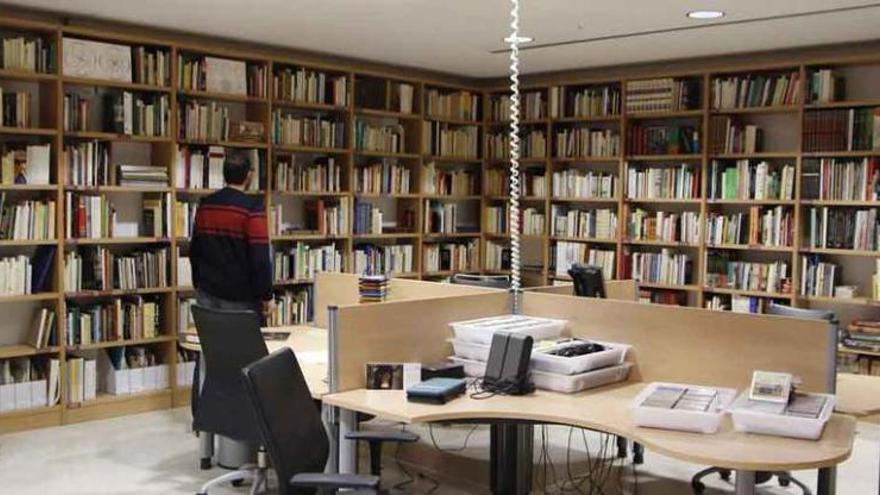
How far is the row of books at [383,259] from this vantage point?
23.8 feet

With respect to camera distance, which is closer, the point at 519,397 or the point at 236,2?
the point at 519,397

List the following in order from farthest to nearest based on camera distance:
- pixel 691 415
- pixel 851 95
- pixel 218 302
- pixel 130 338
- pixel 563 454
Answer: pixel 851 95
pixel 130 338
pixel 563 454
pixel 218 302
pixel 691 415

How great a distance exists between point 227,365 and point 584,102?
476 cm

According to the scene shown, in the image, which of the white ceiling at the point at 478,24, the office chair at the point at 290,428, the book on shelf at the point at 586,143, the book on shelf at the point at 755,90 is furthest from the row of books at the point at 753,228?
the office chair at the point at 290,428

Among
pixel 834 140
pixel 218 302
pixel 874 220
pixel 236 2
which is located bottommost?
pixel 218 302

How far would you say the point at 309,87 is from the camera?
22.3 ft

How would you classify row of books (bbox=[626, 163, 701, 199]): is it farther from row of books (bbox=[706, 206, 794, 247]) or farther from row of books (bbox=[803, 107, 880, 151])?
row of books (bbox=[803, 107, 880, 151])

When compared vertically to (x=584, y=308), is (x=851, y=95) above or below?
above

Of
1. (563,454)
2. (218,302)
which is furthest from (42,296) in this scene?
(563,454)

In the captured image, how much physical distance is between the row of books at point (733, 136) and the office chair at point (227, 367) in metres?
4.41

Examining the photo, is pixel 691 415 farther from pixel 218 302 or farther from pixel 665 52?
pixel 665 52

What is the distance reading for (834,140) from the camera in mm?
6203

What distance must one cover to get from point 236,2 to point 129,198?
168 cm

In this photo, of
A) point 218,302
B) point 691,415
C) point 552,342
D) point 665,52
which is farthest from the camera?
point 665,52
